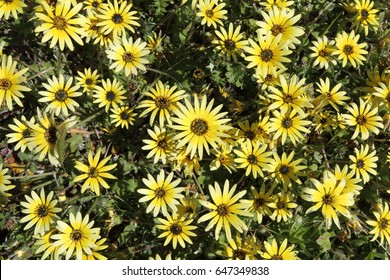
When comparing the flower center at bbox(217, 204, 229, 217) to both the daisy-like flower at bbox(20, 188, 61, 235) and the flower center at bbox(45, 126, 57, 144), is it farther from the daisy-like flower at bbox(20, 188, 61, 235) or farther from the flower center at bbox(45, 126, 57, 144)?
the flower center at bbox(45, 126, 57, 144)

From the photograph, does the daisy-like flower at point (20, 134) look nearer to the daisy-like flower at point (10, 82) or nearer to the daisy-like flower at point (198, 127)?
the daisy-like flower at point (10, 82)

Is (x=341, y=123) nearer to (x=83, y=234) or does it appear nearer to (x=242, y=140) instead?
(x=242, y=140)

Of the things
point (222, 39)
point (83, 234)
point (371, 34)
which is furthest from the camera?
point (371, 34)

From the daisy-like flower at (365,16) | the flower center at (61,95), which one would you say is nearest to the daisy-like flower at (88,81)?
the flower center at (61,95)

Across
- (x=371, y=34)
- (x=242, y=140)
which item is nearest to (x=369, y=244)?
(x=242, y=140)

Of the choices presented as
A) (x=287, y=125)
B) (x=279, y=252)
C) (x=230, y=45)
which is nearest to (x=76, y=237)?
(x=279, y=252)
